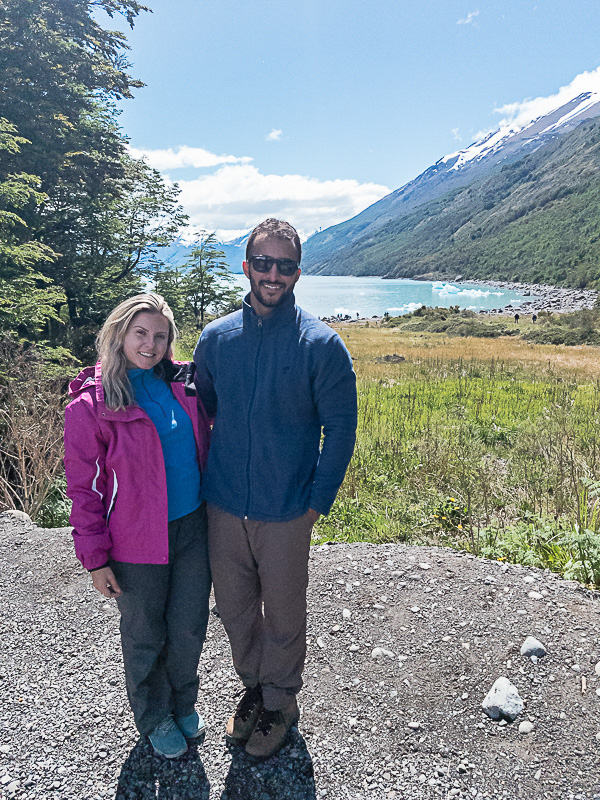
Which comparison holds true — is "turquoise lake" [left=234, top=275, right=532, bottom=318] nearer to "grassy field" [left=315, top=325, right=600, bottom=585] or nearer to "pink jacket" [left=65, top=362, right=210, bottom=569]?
"grassy field" [left=315, top=325, right=600, bottom=585]

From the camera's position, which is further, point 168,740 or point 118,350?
point 168,740

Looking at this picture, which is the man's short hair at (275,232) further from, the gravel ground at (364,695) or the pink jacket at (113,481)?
the gravel ground at (364,695)

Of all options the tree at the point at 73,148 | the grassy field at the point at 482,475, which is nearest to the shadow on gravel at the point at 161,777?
the grassy field at the point at 482,475

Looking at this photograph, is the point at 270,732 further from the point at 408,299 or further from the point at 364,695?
the point at 408,299

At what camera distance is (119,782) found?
2236 millimetres

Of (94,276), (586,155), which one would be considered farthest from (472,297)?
(94,276)

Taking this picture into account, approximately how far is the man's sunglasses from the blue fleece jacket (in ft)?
0.46

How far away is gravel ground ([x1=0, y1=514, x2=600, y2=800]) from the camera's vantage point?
2232 millimetres

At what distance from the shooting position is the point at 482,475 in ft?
19.2

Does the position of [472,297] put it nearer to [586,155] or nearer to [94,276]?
[586,155]

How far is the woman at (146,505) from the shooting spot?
2.07m

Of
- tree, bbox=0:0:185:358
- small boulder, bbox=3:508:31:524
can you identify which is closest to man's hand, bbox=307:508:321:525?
small boulder, bbox=3:508:31:524

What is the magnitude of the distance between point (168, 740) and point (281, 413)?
162cm

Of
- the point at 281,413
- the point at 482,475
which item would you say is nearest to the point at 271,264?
the point at 281,413
